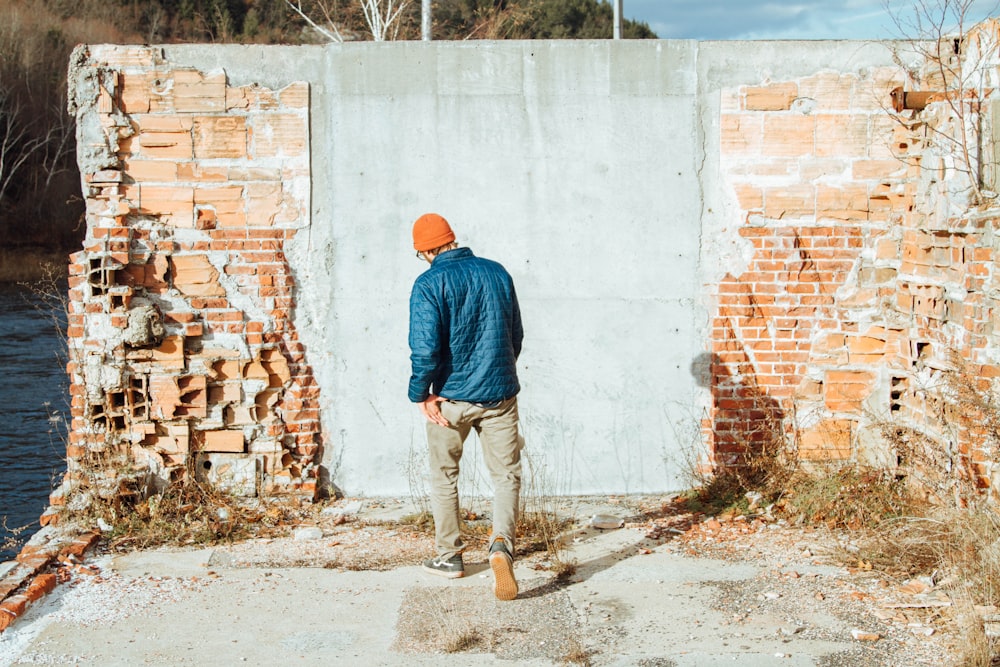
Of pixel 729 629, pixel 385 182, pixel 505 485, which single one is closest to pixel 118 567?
pixel 505 485

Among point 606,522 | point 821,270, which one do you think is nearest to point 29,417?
point 606,522

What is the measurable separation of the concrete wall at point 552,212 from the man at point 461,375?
1.29 meters

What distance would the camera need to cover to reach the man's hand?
15.7 ft

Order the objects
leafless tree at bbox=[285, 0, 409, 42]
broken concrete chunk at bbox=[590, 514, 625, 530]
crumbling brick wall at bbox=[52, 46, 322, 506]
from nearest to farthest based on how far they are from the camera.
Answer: broken concrete chunk at bbox=[590, 514, 625, 530] < crumbling brick wall at bbox=[52, 46, 322, 506] < leafless tree at bbox=[285, 0, 409, 42]

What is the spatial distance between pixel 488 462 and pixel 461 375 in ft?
1.73

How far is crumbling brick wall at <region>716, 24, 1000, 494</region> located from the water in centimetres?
441

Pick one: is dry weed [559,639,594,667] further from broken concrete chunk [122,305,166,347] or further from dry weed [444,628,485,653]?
broken concrete chunk [122,305,166,347]

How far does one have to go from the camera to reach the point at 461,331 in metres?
4.76

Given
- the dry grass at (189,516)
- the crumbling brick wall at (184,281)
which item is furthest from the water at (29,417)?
the dry grass at (189,516)

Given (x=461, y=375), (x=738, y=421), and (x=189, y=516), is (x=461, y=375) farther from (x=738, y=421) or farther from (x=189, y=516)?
(x=738, y=421)

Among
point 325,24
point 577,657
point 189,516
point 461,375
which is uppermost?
point 325,24

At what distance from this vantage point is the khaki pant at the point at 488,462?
488 cm

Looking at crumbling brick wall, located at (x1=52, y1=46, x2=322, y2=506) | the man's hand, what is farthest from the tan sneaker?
crumbling brick wall, located at (x1=52, y1=46, x2=322, y2=506)

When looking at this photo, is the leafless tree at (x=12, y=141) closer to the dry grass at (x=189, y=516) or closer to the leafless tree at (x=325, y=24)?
the leafless tree at (x=325, y=24)
